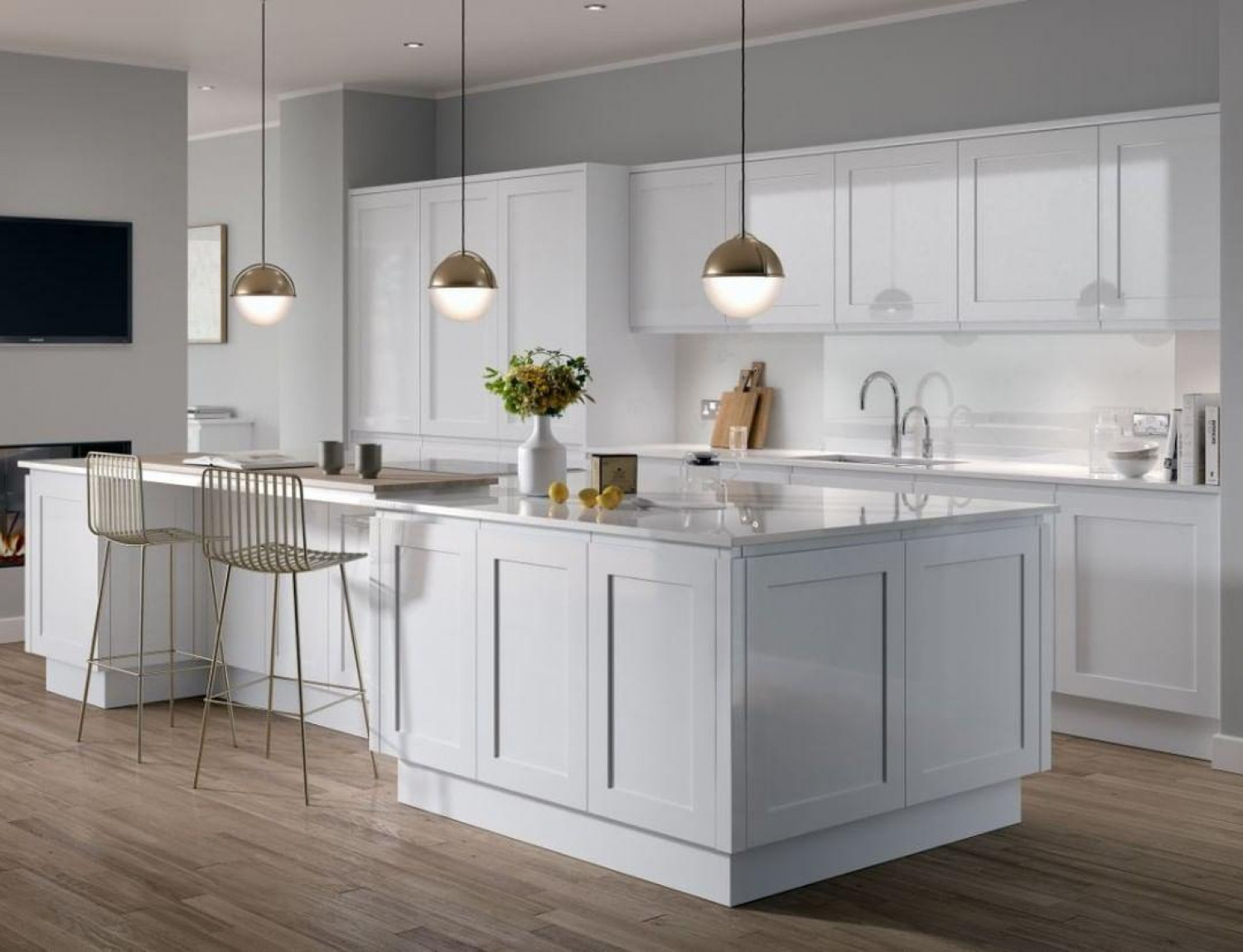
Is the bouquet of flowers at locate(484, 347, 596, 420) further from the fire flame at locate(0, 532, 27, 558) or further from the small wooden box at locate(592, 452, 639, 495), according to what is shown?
the fire flame at locate(0, 532, 27, 558)

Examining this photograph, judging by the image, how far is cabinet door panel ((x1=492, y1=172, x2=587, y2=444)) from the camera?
736 cm

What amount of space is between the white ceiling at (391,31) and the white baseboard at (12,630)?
2600 millimetres

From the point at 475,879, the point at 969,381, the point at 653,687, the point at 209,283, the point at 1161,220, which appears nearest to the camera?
the point at 653,687

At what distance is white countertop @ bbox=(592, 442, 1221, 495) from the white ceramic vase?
169 cm

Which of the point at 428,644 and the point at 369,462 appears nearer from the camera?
the point at 428,644

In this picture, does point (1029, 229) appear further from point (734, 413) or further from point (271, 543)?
point (271, 543)

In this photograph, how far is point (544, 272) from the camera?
7543 millimetres

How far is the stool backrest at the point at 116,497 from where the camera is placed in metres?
5.61

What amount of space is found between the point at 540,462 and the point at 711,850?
4.61ft

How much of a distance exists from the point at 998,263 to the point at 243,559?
2891mm

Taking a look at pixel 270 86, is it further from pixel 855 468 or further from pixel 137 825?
pixel 137 825

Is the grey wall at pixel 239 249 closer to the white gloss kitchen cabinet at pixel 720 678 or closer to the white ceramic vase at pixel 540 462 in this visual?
the white ceramic vase at pixel 540 462

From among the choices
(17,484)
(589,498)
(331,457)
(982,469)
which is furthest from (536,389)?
(17,484)

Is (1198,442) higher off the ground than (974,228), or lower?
lower
